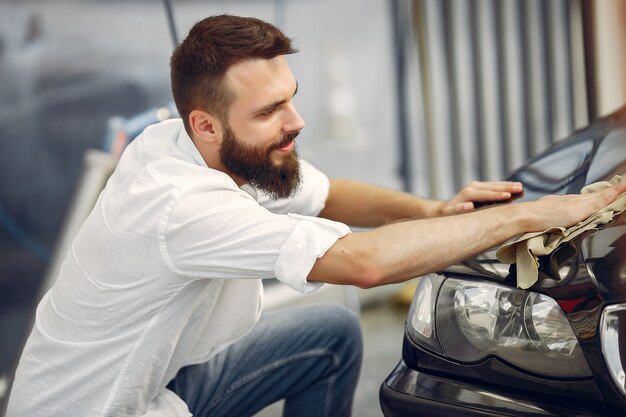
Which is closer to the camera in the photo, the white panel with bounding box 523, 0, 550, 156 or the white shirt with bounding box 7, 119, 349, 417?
the white shirt with bounding box 7, 119, 349, 417

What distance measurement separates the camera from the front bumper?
1841 mm

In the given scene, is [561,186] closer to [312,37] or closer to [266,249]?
[266,249]

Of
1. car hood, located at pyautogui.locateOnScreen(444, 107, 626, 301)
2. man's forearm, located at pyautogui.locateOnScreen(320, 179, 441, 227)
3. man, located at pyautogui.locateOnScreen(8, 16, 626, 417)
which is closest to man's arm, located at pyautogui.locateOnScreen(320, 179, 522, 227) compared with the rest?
man's forearm, located at pyautogui.locateOnScreen(320, 179, 441, 227)

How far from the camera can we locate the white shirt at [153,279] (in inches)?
81.3

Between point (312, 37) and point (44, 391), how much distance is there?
2.69 meters

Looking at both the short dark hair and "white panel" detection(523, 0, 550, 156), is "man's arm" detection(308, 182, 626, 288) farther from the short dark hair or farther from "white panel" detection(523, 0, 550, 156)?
"white panel" detection(523, 0, 550, 156)

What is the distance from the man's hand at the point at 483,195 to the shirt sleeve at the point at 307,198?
43 cm

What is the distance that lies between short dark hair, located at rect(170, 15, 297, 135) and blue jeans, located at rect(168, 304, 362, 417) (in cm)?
75

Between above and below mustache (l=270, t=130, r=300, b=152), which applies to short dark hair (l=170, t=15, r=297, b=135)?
above

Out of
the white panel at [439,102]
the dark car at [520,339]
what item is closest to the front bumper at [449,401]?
the dark car at [520,339]

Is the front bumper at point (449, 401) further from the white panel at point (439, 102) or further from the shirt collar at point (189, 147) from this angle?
the white panel at point (439, 102)

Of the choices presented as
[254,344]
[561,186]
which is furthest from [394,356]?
[561,186]

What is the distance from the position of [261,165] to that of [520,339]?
833 millimetres

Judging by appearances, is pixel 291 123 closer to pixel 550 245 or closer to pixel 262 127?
pixel 262 127
